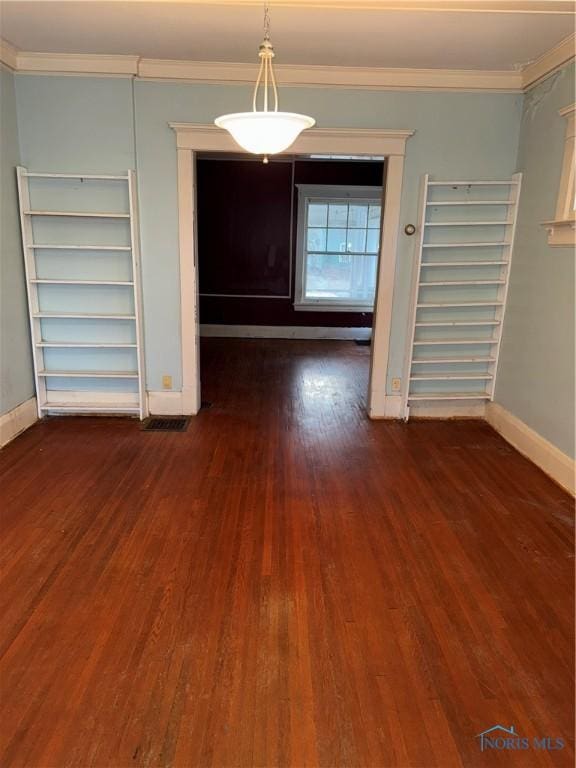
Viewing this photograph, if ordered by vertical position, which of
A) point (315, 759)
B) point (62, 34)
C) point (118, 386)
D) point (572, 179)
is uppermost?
point (62, 34)

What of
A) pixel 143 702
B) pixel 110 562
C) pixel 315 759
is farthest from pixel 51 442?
pixel 315 759

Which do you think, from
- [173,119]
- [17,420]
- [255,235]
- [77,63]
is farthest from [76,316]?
[255,235]

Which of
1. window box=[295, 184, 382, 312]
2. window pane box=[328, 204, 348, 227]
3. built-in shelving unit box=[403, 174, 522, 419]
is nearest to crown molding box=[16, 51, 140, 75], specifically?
built-in shelving unit box=[403, 174, 522, 419]

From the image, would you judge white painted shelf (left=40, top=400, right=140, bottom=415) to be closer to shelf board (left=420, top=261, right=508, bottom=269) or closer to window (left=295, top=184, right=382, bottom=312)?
shelf board (left=420, top=261, right=508, bottom=269)

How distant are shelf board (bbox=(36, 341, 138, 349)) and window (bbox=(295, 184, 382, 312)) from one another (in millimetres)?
4313

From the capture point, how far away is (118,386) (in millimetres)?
4281

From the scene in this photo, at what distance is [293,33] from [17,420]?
3258 millimetres

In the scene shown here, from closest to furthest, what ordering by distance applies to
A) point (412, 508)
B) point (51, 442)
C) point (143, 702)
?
point (143, 702) → point (412, 508) → point (51, 442)

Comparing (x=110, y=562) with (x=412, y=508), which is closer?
(x=110, y=562)

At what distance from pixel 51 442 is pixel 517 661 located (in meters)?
3.22

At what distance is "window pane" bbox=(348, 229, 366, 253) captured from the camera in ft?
26.2

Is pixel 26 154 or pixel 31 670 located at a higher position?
pixel 26 154

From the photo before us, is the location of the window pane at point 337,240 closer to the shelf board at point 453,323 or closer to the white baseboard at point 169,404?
the shelf board at point 453,323

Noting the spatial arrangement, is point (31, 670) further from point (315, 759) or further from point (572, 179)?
point (572, 179)
